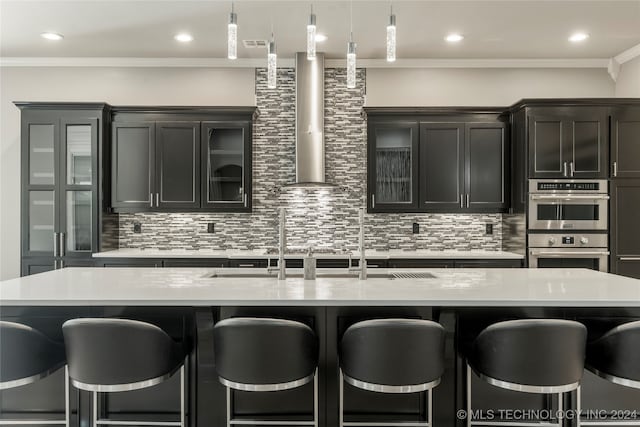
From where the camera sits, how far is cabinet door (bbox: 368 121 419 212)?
418 cm

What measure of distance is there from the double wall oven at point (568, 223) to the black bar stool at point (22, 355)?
3731 mm

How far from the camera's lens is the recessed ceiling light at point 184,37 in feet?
12.6

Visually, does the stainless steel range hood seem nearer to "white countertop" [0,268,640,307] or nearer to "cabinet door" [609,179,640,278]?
"white countertop" [0,268,640,307]

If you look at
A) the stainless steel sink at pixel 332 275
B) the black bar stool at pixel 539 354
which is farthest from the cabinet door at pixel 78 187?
the black bar stool at pixel 539 354

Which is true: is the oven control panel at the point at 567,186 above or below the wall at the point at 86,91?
below

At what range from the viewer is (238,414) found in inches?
83.0

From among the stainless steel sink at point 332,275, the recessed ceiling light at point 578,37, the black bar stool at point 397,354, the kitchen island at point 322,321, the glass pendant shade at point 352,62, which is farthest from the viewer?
the recessed ceiling light at point 578,37

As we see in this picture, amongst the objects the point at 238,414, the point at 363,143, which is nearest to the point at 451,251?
the point at 363,143

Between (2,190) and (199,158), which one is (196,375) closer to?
(199,158)

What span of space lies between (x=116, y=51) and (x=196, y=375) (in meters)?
3.55

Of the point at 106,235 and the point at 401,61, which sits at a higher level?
the point at 401,61

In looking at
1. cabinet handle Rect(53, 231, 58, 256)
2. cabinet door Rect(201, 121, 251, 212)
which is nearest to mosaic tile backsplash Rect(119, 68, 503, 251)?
cabinet door Rect(201, 121, 251, 212)

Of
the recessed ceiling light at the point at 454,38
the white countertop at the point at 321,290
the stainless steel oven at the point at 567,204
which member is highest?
the recessed ceiling light at the point at 454,38

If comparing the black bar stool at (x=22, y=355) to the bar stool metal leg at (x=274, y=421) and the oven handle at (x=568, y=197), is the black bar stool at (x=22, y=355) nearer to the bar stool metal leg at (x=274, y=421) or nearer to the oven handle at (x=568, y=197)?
the bar stool metal leg at (x=274, y=421)
